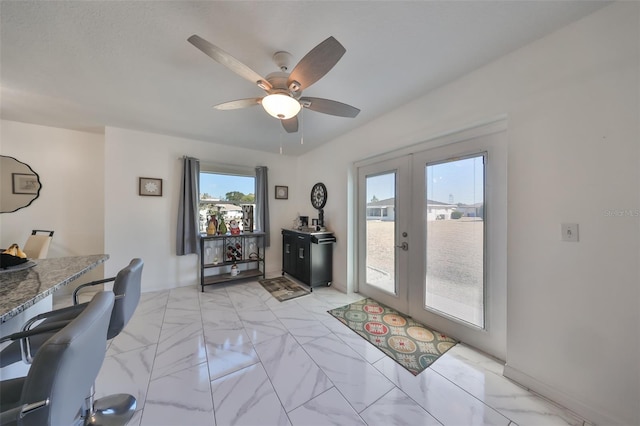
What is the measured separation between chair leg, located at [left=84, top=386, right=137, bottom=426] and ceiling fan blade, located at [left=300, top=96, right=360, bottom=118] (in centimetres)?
242

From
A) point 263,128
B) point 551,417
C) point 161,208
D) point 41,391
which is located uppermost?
point 263,128

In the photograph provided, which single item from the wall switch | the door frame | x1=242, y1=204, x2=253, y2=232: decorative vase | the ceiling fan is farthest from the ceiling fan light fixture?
x1=242, y1=204, x2=253, y2=232: decorative vase

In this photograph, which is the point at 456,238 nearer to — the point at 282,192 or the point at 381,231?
the point at 381,231

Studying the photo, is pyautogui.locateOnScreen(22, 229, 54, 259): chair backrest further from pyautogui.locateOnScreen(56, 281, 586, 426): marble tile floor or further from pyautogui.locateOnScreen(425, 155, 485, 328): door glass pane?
pyautogui.locateOnScreen(425, 155, 485, 328): door glass pane

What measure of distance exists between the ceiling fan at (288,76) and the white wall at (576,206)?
1307 millimetres

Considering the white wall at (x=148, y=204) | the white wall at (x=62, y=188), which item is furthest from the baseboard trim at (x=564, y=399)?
the white wall at (x=62, y=188)

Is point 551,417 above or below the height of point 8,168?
below

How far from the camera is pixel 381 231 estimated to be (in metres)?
2.91

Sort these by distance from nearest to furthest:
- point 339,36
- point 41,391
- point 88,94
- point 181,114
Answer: point 41,391, point 339,36, point 88,94, point 181,114

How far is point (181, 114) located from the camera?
8.68ft

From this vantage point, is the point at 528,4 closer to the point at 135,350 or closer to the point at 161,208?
the point at 135,350

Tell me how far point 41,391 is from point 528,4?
2.82m

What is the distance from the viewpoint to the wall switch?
1.38 m

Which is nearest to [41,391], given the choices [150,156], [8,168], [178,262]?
[178,262]
